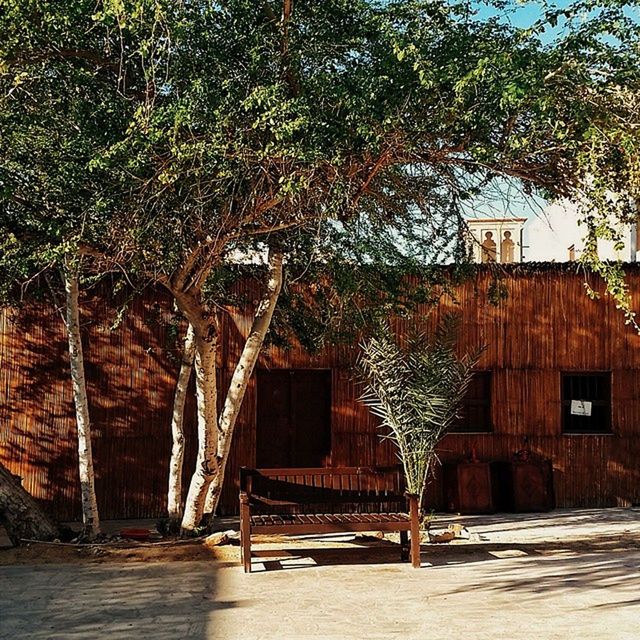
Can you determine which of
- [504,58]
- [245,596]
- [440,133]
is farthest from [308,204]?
[245,596]

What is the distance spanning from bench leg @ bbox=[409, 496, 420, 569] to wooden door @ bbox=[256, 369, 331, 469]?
13.4 feet

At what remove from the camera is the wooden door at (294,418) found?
13.4 m

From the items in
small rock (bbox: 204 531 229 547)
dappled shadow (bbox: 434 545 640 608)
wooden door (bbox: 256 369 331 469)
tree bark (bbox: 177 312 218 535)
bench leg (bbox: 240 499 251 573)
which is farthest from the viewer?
wooden door (bbox: 256 369 331 469)

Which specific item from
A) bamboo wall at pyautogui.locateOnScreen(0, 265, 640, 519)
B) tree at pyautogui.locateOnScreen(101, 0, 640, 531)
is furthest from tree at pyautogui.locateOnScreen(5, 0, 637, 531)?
bamboo wall at pyautogui.locateOnScreen(0, 265, 640, 519)

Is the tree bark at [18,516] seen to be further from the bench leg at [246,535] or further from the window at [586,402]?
the window at [586,402]

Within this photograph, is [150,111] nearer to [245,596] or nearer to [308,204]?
[308,204]

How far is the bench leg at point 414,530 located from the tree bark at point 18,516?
3.76m

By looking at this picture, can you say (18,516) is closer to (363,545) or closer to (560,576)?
(363,545)

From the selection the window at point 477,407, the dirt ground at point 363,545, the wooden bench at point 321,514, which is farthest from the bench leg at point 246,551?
the window at point 477,407

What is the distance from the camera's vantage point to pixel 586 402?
1378cm

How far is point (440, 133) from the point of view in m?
8.12

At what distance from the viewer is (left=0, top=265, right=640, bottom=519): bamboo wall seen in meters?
12.6

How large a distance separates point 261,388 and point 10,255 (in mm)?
4812

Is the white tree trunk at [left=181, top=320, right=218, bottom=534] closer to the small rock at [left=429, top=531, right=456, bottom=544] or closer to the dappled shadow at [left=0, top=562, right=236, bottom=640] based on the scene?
the dappled shadow at [left=0, top=562, right=236, bottom=640]
